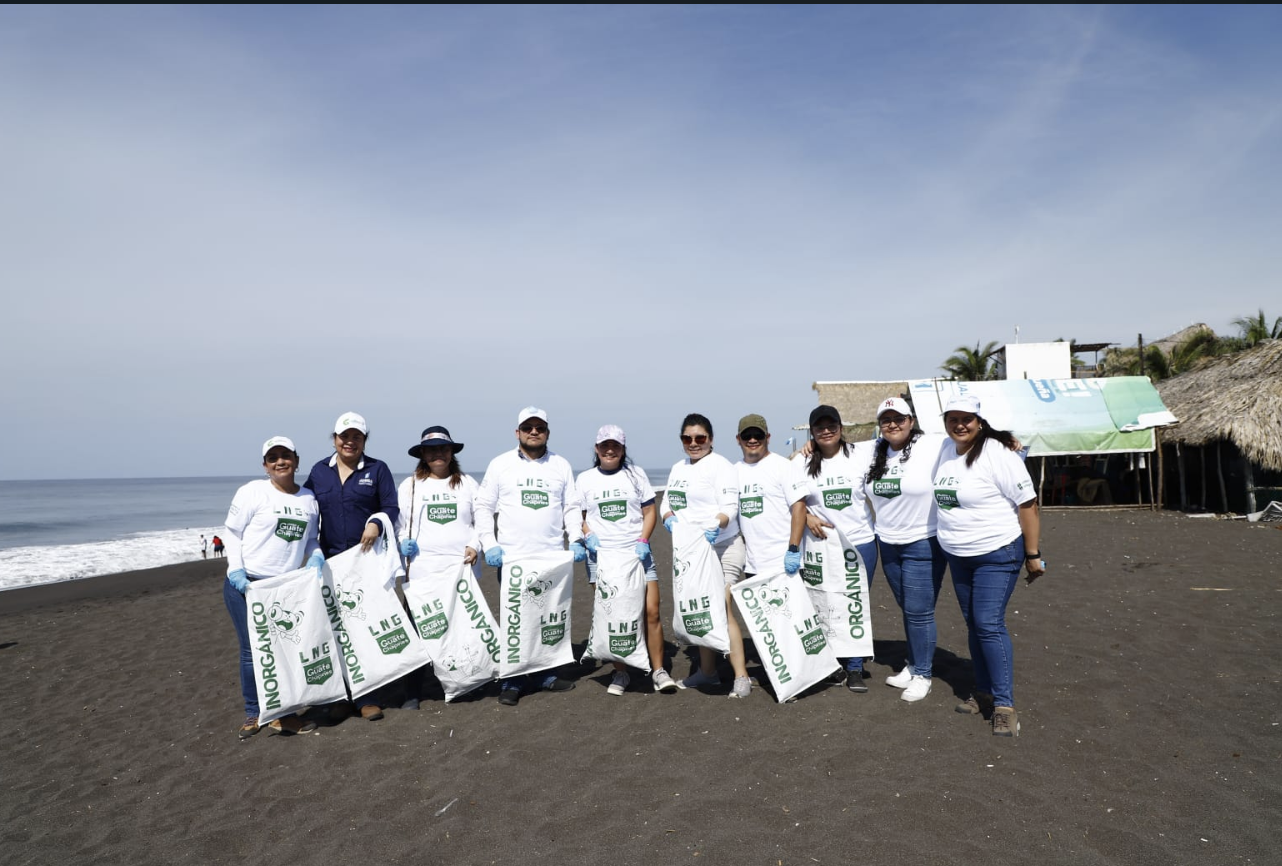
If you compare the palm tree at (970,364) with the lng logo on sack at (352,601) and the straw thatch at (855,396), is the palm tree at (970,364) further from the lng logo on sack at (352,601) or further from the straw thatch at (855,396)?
the lng logo on sack at (352,601)

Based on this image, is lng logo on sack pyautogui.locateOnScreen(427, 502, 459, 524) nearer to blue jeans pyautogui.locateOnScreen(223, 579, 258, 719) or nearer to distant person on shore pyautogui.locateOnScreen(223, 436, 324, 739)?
distant person on shore pyautogui.locateOnScreen(223, 436, 324, 739)

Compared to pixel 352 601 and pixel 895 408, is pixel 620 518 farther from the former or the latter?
pixel 895 408

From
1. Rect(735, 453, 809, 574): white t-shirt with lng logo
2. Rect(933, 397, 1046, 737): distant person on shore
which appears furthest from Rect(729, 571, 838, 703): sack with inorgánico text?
Rect(933, 397, 1046, 737): distant person on shore

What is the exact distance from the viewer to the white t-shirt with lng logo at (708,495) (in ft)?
15.8

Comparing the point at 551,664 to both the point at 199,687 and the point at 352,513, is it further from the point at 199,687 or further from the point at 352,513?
the point at 199,687

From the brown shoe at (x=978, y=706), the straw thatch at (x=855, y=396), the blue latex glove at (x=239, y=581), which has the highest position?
→ the straw thatch at (x=855, y=396)

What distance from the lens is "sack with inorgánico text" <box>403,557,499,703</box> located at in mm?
4793

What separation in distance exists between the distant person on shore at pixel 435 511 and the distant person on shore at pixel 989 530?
304 cm

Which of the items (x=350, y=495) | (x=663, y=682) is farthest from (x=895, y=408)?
(x=350, y=495)

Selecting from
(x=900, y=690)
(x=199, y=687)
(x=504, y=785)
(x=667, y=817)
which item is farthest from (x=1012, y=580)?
(x=199, y=687)

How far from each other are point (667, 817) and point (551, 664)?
1.82 metres

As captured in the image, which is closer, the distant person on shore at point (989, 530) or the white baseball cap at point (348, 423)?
the distant person on shore at point (989, 530)

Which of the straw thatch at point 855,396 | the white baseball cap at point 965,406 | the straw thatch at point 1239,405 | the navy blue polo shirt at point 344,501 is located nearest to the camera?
the white baseball cap at point 965,406

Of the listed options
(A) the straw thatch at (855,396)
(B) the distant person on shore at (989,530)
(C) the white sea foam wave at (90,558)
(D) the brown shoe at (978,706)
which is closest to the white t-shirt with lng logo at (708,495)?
(B) the distant person on shore at (989,530)
